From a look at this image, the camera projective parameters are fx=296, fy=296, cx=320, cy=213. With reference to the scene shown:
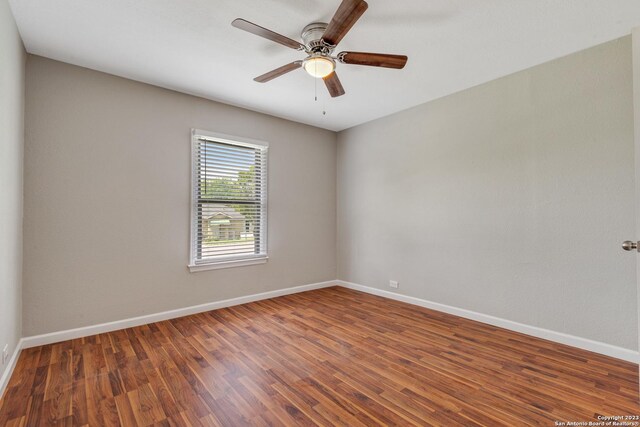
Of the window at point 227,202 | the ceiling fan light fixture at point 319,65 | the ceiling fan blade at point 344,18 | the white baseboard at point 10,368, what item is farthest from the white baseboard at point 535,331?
the white baseboard at point 10,368

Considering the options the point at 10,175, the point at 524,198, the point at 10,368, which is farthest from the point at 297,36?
the point at 10,368

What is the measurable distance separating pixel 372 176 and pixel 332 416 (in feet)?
11.3

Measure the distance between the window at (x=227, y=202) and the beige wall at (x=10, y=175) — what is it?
150 centimetres

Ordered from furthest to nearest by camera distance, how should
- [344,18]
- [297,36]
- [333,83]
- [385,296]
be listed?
[385,296] → [333,83] → [297,36] → [344,18]

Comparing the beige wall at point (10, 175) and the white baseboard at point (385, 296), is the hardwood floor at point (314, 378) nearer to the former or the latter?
the white baseboard at point (385, 296)

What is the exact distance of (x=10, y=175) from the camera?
225cm

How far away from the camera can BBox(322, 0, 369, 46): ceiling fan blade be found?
1.70 meters

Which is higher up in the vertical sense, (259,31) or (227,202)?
(259,31)

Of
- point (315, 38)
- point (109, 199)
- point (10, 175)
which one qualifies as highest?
point (315, 38)

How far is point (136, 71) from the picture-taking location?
3.05 meters

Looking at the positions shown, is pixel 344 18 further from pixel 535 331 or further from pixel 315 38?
pixel 535 331

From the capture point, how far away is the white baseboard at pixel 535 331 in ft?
8.07

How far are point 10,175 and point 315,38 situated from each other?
2573 mm

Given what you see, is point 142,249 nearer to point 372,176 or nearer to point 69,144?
point 69,144
